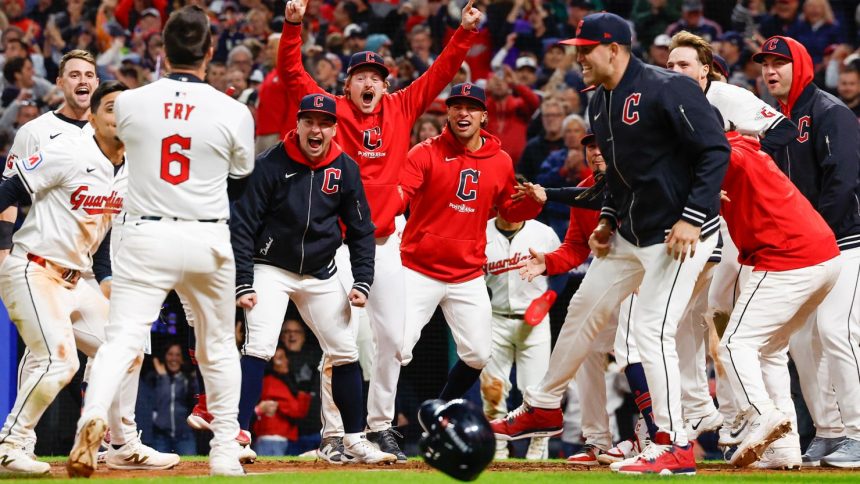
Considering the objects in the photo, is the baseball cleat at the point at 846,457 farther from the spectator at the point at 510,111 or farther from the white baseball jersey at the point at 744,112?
the spectator at the point at 510,111

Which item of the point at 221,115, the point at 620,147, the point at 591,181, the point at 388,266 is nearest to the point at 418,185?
the point at 388,266

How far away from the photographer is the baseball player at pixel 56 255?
5.72 m

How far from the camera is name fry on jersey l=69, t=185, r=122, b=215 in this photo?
5.91m

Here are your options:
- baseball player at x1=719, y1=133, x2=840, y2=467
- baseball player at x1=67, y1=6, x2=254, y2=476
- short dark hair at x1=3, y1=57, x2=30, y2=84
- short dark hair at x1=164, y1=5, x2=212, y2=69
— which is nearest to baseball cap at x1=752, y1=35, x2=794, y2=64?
baseball player at x1=719, y1=133, x2=840, y2=467

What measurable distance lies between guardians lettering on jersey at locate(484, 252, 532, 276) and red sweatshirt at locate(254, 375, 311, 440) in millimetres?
1935

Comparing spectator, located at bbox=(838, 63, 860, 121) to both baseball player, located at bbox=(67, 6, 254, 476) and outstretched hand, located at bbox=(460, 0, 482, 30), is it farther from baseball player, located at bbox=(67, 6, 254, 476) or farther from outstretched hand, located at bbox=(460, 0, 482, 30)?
baseball player, located at bbox=(67, 6, 254, 476)

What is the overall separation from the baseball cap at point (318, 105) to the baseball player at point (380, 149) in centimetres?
85

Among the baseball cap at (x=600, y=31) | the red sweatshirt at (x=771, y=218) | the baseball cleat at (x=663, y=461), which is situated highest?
the baseball cap at (x=600, y=31)

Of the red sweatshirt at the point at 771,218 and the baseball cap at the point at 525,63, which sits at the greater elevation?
the baseball cap at the point at 525,63

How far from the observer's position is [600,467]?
649 cm

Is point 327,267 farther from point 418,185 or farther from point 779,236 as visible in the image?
point 779,236

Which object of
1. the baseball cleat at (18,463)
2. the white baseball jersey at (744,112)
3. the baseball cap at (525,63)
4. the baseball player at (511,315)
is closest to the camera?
the baseball cleat at (18,463)

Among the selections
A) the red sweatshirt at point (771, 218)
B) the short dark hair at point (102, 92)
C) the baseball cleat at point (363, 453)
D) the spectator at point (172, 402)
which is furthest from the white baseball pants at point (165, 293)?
the spectator at point (172, 402)

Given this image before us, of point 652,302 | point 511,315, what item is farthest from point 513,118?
point 652,302
